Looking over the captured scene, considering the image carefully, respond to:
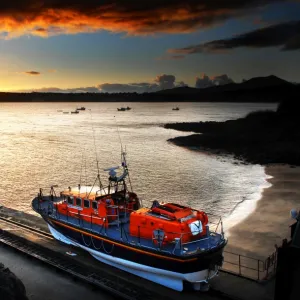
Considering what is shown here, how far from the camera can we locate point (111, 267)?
58.3 feet

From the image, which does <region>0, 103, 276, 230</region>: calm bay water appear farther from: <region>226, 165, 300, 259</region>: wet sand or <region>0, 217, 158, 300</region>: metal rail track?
<region>0, 217, 158, 300</region>: metal rail track

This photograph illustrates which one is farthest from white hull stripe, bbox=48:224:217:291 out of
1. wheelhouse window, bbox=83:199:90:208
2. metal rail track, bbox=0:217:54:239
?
metal rail track, bbox=0:217:54:239

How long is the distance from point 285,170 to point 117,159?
2371 centimetres

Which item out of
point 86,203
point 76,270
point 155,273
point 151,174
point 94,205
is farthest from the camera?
point 151,174

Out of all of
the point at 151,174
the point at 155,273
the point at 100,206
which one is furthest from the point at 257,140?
the point at 155,273

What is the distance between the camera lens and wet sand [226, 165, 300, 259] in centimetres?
2202

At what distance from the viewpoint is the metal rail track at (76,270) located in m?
15.4

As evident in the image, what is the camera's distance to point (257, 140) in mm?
71500

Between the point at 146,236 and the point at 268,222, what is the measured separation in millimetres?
13372

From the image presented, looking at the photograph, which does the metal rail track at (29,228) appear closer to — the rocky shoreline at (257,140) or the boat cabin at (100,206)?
the boat cabin at (100,206)

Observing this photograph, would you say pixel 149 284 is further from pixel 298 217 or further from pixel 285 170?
pixel 285 170

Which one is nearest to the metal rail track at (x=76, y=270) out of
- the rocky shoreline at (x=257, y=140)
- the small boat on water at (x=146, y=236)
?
the small boat on water at (x=146, y=236)

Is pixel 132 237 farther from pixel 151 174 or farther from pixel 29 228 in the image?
pixel 151 174

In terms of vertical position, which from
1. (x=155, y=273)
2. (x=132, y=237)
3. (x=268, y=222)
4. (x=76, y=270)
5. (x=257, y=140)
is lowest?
(x=257, y=140)
